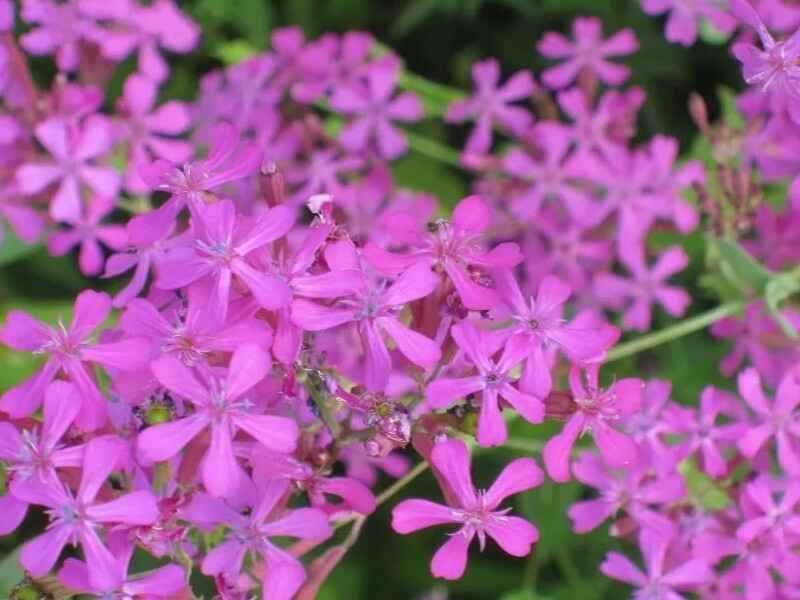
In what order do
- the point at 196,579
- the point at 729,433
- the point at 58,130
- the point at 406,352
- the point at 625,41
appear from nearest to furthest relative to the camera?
the point at 406,352
the point at 196,579
the point at 729,433
the point at 58,130
the point at 625,41

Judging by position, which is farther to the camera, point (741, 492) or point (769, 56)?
point (741, 492)

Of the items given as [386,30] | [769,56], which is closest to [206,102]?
[386,30]

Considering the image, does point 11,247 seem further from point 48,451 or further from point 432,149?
point 48,451

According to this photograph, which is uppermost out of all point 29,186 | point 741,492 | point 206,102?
point 206,102

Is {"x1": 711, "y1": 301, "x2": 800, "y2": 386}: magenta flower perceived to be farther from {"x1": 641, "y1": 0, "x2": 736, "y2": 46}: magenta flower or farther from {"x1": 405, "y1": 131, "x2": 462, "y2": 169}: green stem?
{"x1": 405, "y1": 131, "x2": 462, "y2": 169}: green stem

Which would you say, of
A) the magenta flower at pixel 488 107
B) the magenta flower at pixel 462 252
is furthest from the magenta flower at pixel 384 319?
the magenta flower at pixel 488 107

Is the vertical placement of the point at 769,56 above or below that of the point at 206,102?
below

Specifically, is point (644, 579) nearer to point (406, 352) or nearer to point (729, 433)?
point (729, 433)
